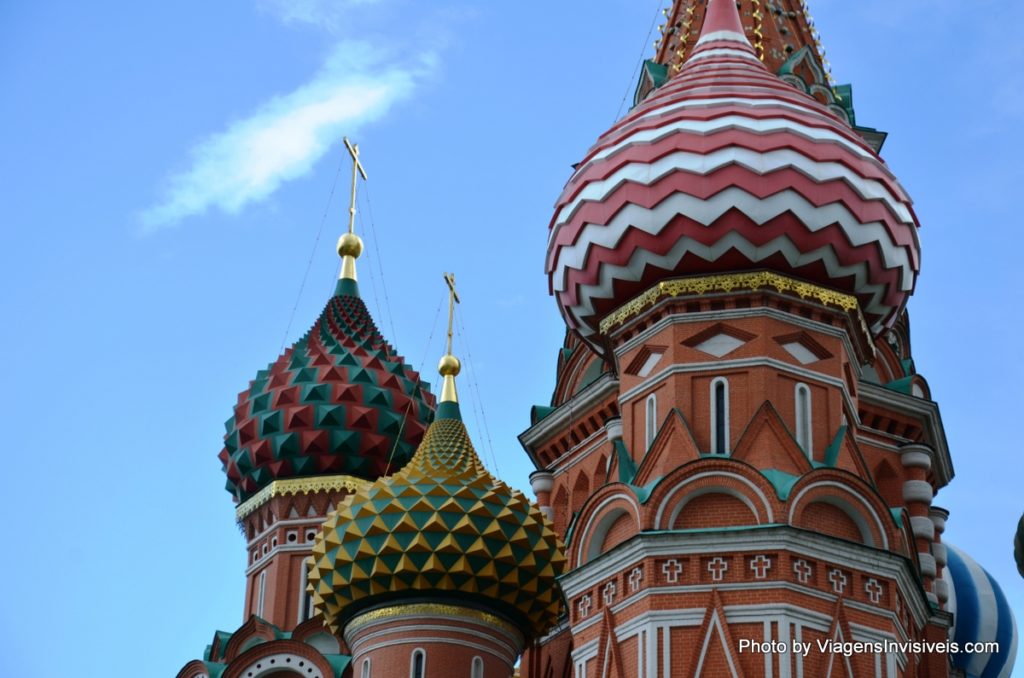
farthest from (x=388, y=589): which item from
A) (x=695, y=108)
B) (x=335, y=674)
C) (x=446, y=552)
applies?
(x=695, y=108)

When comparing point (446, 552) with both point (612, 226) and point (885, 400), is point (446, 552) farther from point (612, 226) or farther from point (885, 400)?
point (885, 400)

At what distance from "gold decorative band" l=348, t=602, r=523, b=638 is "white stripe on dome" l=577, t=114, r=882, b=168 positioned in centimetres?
518

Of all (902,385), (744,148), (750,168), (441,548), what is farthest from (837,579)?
(902,385)

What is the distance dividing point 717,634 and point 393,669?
4.54 meters

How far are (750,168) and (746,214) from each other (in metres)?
0.53

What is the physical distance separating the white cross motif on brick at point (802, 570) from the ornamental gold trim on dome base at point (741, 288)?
9.82 ft

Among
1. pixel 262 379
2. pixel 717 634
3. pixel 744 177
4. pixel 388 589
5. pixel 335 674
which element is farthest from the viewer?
pixel 262 379

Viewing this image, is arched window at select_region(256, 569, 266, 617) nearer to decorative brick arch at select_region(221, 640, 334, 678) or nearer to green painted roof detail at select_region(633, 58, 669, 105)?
decorative brick arch at select_region(221, 640, 334, 678)

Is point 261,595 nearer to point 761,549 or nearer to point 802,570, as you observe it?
point 761,549

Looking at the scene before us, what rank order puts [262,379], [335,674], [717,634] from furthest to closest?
[262,379] < [335,674] < [717,634]

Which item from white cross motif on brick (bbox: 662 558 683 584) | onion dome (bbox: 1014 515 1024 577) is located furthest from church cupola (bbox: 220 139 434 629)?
onion dome (bbox: 1014 515 1024 577)

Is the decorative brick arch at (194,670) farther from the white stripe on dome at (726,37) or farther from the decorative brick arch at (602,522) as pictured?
the white stripe on dome at (726,37)

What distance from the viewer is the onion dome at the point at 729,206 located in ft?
70.3

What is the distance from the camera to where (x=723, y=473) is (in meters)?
20.3
